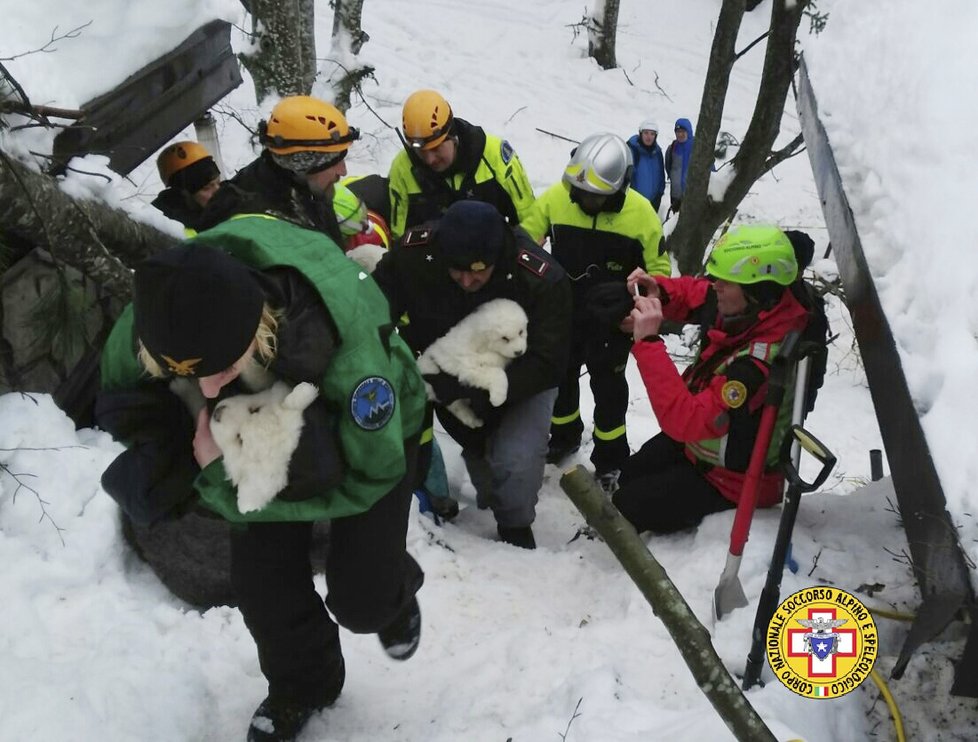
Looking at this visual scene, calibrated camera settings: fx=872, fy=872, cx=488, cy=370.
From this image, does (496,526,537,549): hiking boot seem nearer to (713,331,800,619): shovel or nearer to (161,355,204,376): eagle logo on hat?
(713,331,800,619): shovel

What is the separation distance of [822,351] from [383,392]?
6.06ft

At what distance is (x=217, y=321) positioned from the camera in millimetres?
1852

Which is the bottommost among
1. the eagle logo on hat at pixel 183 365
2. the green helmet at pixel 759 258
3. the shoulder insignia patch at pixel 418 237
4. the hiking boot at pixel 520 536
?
the hiking boot at pixel 520 536

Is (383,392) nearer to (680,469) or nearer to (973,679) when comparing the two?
(973,679)

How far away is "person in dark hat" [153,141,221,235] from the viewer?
434cm

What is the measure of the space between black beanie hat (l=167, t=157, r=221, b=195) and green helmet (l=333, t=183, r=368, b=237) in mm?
628

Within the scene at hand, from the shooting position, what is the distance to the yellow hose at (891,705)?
2.43 meters

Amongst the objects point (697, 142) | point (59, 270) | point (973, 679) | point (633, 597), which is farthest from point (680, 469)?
point (697, 142)

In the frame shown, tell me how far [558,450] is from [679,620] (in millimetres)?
3624

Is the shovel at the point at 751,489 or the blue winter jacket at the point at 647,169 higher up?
the shovel at the point at 751,489

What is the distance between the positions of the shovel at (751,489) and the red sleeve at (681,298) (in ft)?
3.88

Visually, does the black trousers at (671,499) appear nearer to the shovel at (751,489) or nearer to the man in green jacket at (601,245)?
the shovel at (751,489)

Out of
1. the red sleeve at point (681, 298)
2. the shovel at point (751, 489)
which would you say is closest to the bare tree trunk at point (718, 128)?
the red sleeve at point (681, 298)

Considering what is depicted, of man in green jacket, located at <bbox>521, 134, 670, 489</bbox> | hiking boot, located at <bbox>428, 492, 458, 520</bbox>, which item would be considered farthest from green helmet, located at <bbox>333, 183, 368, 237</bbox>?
hiking boot, located at <bbox>428, 492, 458, 520</bbox>
